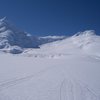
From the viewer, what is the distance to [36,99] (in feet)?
27.3

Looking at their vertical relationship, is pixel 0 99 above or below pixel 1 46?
below

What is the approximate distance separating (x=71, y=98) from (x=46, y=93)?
145cm

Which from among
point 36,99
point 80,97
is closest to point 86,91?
point 80,97

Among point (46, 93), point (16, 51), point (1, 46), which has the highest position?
point (1, 46)

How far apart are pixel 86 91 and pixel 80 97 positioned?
1.43m

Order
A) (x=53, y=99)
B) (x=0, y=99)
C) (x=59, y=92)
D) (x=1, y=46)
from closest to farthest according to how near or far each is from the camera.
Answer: (x=0, y=99) < (x=53, y=99) < (x=59, y=92) < (x=1, y=46)

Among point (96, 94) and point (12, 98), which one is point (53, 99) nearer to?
point (12, 98)

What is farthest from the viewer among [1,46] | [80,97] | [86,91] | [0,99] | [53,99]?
[1,46]

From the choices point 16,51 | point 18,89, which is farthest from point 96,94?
point 16,51

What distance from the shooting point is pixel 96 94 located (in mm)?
9859

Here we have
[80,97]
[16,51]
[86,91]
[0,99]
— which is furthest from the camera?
[16,51]

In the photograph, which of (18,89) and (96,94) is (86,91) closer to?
(96,94)

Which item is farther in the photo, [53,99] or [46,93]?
[46,93]

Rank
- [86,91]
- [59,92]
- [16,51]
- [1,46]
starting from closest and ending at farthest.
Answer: [59,92], [86,91], [16,51], [1,46]
